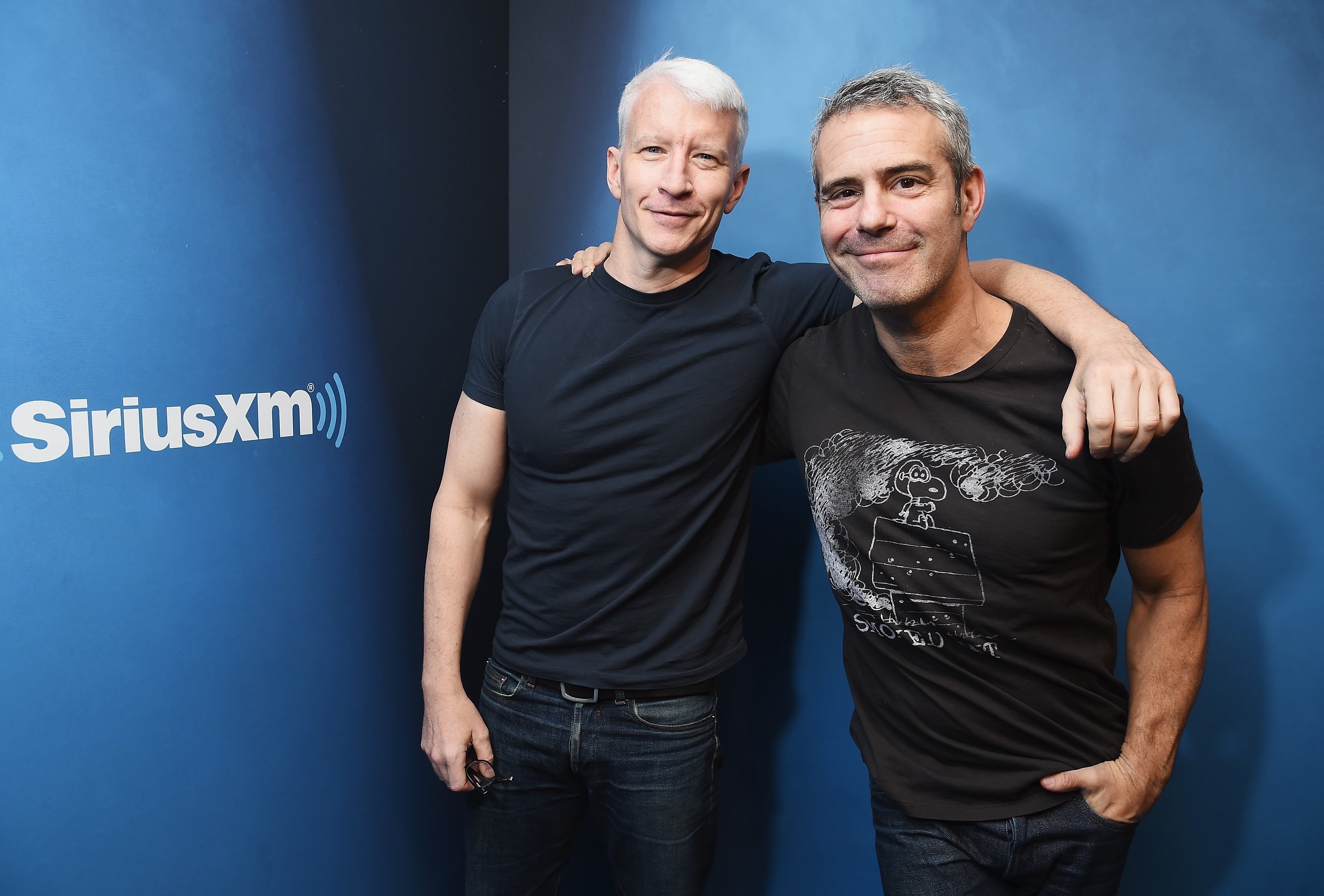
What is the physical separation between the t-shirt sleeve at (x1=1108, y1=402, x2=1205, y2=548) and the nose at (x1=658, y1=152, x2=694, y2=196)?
776 mm

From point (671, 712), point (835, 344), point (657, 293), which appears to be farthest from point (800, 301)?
point (671, 712)

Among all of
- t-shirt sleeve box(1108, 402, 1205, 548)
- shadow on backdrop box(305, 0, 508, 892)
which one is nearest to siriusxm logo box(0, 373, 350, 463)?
shadow on backdrop box(305, 0, 508, 892)

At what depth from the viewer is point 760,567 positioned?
192cm

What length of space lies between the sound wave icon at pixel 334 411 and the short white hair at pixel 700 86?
2.40 ft

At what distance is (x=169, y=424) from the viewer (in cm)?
127

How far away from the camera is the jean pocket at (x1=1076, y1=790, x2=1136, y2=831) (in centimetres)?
115

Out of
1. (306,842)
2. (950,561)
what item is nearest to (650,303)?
(950,561)

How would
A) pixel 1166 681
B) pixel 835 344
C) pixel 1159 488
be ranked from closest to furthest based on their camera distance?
pixel 1159 488 → pixel 1166 681 → pixel 835 344

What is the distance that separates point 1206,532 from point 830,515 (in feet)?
2.72

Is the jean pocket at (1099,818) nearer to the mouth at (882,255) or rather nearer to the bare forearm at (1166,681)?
the bare forearm at (1166,681)

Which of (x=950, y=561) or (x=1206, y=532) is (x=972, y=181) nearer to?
(x=950, y=561)

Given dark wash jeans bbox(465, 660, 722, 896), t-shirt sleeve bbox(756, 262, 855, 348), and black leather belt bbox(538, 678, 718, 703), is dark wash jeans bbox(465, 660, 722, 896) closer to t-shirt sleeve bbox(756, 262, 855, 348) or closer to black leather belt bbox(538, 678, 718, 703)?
black leather belt bbox(538, 678, 718, 703)

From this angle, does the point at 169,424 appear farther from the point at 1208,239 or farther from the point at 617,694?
the point at 1208,239

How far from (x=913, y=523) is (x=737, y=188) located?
706 mm
